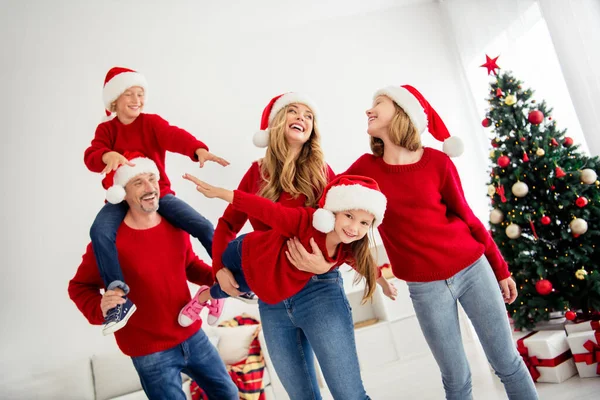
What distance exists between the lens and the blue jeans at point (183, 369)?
201cm

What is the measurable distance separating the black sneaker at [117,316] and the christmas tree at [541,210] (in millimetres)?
2642

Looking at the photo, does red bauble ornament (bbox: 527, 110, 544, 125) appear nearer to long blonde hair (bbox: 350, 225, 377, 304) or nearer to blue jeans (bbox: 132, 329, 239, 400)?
long blonde hair (bbox: 350, 225, 377, 304)

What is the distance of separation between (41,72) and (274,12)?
203 cm

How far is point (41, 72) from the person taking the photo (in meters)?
3.99

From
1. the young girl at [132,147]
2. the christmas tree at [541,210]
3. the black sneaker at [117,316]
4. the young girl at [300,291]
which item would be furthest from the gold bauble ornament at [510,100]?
the black sneaker at [117,316]

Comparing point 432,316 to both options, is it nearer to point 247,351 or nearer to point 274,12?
point 247,351

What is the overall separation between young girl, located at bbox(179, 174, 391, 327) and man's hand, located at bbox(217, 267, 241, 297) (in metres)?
0.07

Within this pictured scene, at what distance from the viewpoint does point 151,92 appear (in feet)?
13.9

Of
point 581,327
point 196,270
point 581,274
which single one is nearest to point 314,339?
point 196,270

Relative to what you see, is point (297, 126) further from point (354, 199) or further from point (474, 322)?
point (474, 322)

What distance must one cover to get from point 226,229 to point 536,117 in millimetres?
2576

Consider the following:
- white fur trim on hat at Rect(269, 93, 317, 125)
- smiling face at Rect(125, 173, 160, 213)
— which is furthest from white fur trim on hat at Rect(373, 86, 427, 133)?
smiling face at Rect(125, 173, 160, 213)

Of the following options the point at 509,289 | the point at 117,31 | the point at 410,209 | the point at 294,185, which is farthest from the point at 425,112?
the point at 117,31

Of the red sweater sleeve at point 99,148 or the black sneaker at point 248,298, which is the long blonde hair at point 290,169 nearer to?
the black sneaker at point 248,298
